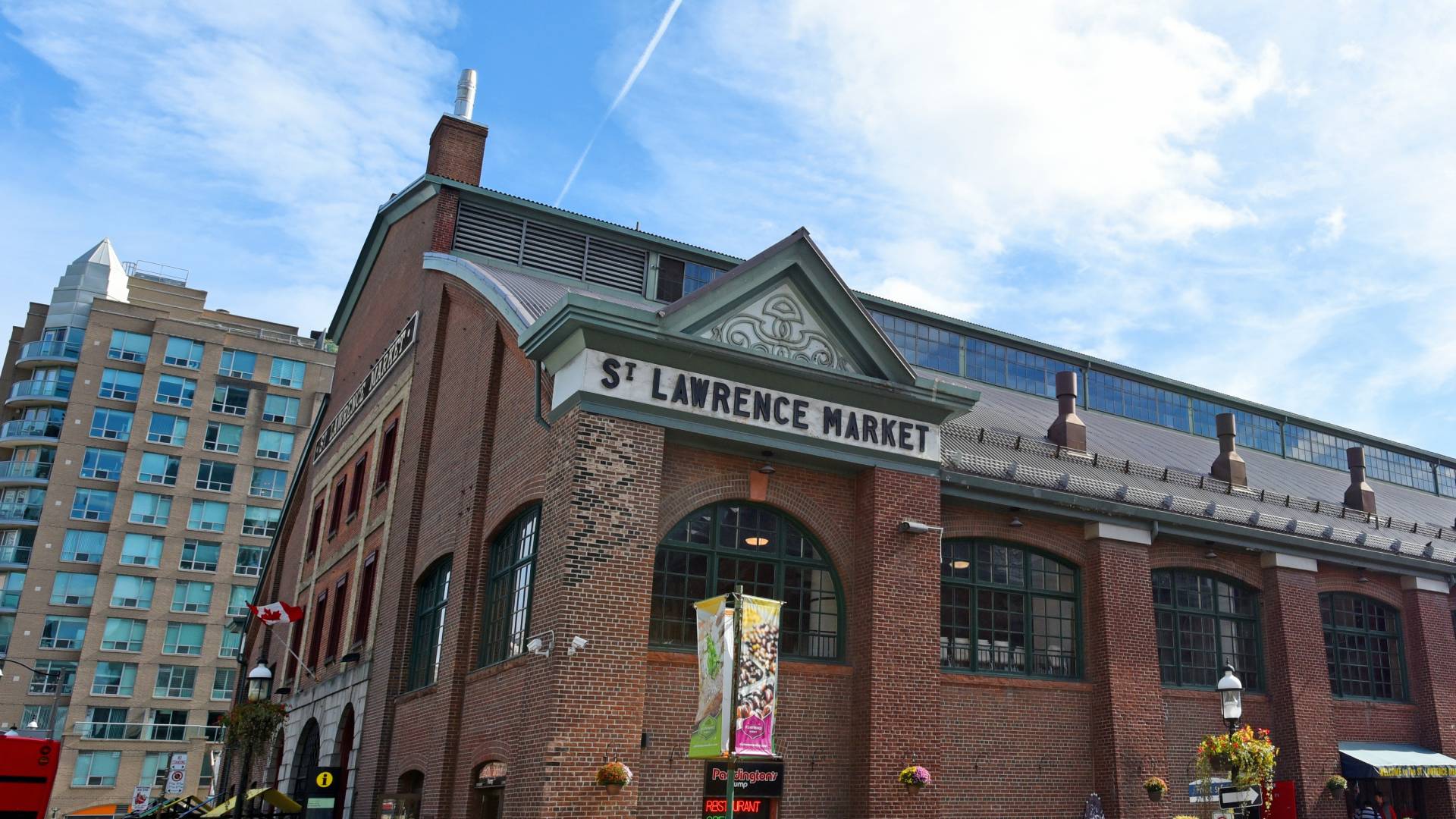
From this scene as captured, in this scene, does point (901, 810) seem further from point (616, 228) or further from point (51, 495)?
point (51, 495)

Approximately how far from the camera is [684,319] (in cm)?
1856

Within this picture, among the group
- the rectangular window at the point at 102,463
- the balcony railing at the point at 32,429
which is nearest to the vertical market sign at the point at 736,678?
the rectangular window at the point at 102,463

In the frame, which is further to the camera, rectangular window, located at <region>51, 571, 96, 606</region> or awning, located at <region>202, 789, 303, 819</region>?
rectangular window, located at <region>51, 571, 96, 606</region>

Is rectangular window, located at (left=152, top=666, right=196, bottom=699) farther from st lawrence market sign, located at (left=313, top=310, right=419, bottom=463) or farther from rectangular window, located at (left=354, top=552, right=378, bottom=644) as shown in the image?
rectangular window, located at (left=354, top=552, right=378, bottom=644)

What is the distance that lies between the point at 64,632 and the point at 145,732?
7.65 meters

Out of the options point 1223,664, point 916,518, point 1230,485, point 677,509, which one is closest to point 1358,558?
point 1230,485

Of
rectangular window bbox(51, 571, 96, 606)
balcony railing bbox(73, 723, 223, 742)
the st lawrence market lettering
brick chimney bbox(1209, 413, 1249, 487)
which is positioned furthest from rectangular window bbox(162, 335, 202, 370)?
the st lawrence market lettering

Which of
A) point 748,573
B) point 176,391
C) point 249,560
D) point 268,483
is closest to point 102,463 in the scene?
point 176,391

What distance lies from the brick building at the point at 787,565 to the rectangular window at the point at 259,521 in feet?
149

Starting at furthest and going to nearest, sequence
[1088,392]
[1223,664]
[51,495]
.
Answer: [51,495], [1088,392], [1223,664]

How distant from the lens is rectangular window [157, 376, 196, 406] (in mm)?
74188

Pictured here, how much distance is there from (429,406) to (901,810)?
13.8 meters

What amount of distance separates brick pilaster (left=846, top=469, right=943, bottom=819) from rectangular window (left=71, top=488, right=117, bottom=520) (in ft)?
213

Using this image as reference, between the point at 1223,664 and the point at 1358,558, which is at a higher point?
the point at 1358,558
